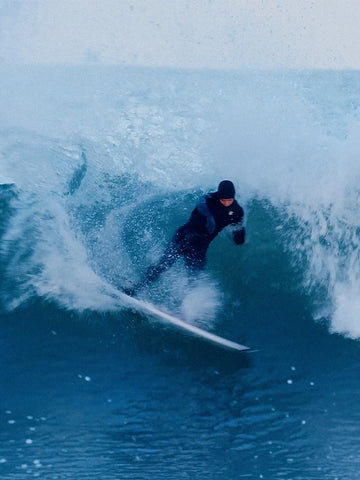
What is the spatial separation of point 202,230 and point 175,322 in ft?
3.15

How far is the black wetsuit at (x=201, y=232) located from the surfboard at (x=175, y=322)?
0.25 metres

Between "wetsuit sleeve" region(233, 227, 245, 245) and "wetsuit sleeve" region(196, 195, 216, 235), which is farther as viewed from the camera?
"wetsuit sleeve" region(233, 227, 245, 245)

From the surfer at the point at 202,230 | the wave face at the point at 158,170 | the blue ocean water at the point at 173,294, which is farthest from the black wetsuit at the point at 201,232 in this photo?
the wave face at the point at 158,170

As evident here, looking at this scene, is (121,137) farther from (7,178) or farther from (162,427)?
(162,427)

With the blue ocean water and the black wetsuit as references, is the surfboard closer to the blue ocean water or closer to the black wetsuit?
the blue ocean water

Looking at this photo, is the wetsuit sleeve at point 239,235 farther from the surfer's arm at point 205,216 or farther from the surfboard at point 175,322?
the surfboard at point 175,322

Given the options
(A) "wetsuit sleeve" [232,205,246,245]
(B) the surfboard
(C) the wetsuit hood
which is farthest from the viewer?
(A) "wetsuit sleeve" [232,205,246,245]

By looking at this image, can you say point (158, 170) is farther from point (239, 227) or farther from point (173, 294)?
point (239, 227)

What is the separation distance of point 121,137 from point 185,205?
254cm

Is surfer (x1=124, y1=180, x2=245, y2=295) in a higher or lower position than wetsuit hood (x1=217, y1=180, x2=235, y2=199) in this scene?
lower

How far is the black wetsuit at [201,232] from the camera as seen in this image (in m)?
5.39

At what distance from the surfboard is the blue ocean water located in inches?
3.9

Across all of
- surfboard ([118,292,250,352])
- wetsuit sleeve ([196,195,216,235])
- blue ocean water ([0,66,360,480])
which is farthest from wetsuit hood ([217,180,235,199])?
surfboard ([118,292,250,352])

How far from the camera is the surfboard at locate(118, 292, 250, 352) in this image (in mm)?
5320
